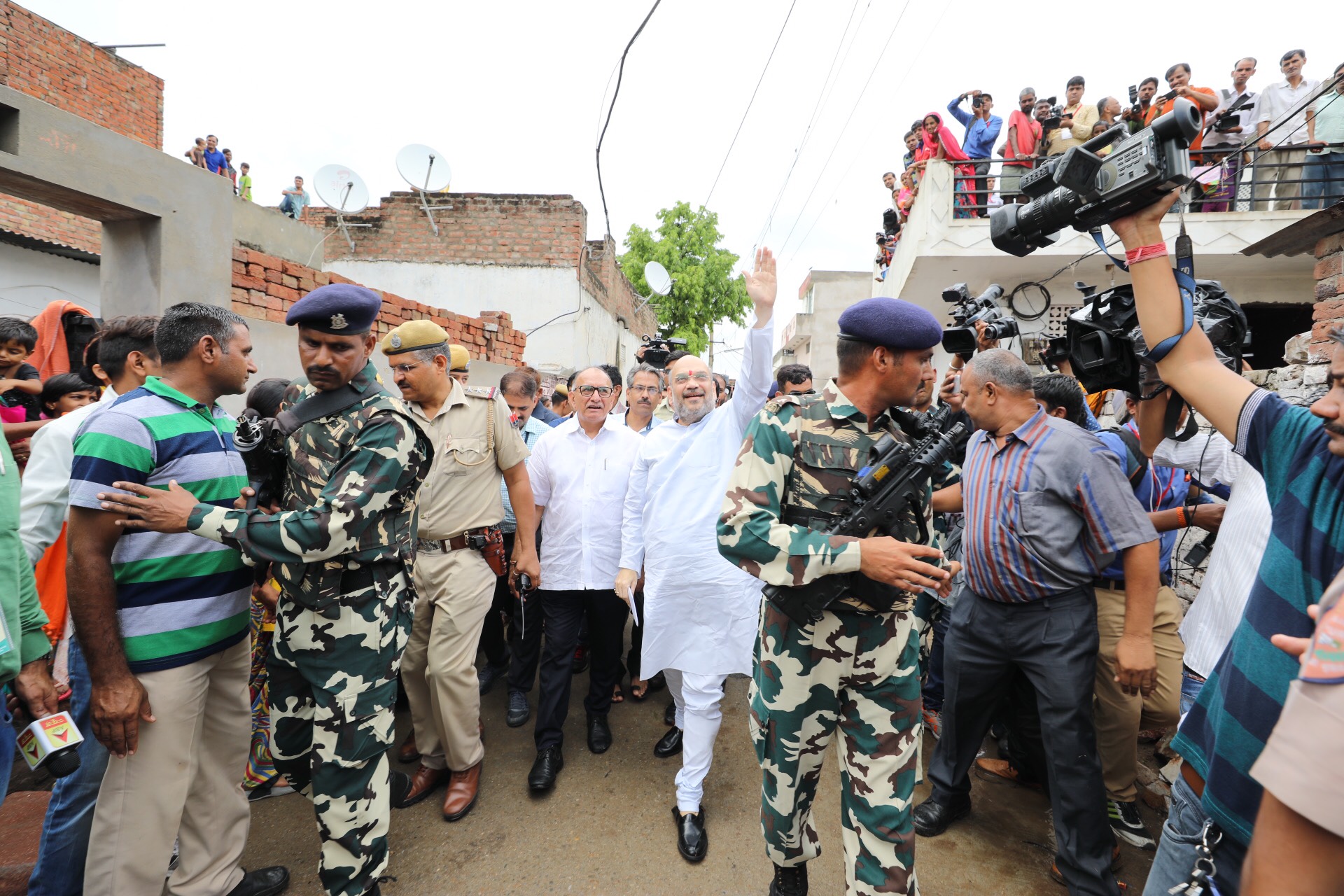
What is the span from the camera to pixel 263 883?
2.31 m

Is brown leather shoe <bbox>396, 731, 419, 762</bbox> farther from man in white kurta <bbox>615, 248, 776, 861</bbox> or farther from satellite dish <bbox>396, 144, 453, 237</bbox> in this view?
satellite dish <bbox>396, 144, 453, 237</bbox>

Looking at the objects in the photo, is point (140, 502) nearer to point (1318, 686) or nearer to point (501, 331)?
point (1318, 686)

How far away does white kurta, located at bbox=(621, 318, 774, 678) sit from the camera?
9.59 feet

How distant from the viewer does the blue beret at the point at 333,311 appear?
207 centimetres

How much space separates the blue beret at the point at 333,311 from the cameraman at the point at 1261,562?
226cm

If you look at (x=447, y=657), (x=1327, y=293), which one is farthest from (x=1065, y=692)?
(x=1327, y=293)

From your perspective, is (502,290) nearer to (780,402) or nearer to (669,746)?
A: (669,746)

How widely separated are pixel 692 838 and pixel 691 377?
2107mm

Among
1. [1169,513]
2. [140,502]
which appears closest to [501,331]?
[140,502]

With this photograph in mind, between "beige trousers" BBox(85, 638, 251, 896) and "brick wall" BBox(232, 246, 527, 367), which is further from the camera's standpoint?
"brick wall" BBox(232, 246, 527, 367)

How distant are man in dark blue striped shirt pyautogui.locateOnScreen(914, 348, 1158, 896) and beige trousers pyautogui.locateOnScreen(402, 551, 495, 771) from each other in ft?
7.33

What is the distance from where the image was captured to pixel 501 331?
8273mm

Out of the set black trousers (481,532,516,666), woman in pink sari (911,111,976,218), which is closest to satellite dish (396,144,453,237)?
woman in pink sari (911,111,976,218)

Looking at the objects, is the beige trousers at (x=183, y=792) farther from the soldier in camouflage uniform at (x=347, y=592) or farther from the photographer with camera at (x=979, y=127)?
the photographer with camera at (x=979, y=127)
